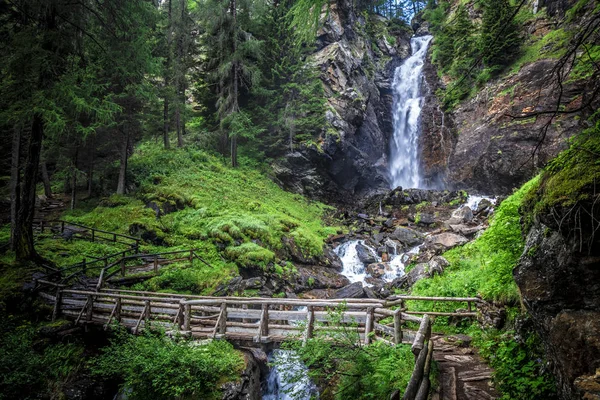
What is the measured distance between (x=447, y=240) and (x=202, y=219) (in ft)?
43.3

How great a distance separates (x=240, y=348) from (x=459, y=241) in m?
12.4

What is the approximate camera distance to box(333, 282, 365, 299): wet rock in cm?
1479

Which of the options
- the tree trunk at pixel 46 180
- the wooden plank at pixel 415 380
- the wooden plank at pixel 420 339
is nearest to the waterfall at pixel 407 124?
the wooden plank at pixel 420 339

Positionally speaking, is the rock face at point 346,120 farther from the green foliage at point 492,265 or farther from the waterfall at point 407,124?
the green foliage at point 492,265

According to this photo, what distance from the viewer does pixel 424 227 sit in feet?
75.2

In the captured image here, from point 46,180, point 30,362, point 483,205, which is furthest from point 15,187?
point 483,205

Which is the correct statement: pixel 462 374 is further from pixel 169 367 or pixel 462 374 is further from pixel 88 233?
pixel 88 233

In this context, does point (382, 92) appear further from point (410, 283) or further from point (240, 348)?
point (240, 348)

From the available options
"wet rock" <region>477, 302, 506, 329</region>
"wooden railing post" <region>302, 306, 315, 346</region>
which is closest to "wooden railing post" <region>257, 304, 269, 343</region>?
"wooden railing post" <region>302, 306, 315, 346</region>

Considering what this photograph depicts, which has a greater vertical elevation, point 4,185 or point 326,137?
point 326,137

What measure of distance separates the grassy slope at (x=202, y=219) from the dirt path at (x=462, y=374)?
29.6ft

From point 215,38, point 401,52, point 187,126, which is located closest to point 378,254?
point 215,38

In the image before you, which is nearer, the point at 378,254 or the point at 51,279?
the point at 51,279

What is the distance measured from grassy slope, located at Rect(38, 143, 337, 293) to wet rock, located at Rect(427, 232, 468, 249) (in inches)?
256
